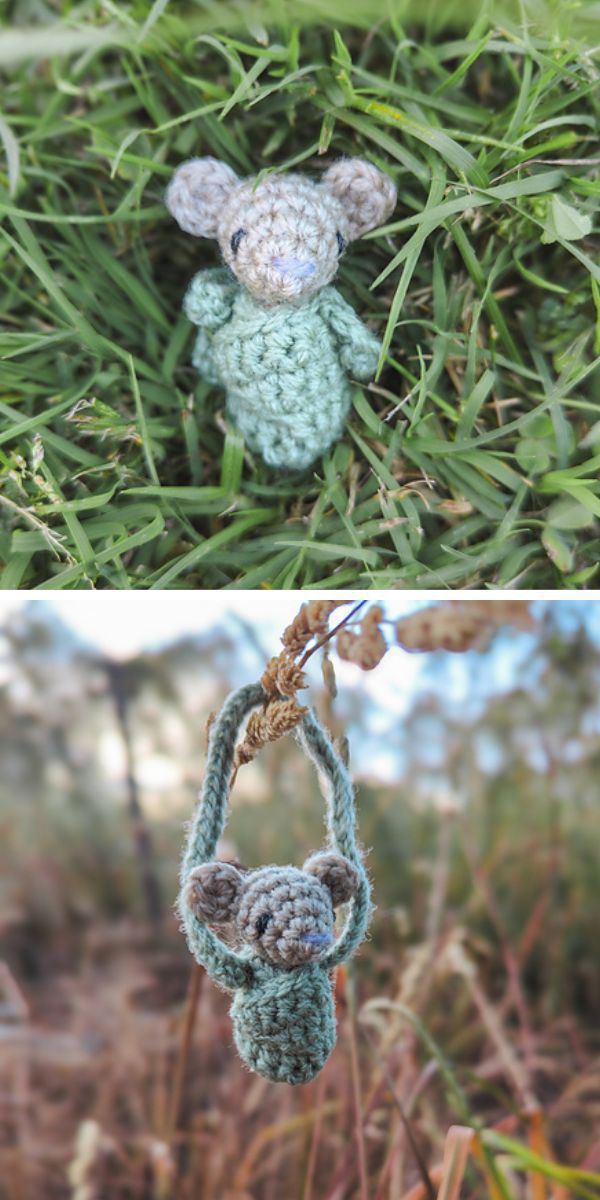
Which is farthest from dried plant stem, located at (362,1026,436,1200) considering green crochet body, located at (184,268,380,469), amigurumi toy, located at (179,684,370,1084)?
green crochet body, located at (184,268,380,469)

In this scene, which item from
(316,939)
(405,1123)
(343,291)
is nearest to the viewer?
(316,939)

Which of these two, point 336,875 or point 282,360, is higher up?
point 282,360

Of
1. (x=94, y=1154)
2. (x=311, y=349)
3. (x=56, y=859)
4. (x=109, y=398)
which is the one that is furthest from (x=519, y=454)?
(x=94, y=1154)

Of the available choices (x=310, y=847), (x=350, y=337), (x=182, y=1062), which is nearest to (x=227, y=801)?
(x=310, y=847)

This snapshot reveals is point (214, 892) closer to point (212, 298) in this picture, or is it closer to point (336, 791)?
point (336, 791)

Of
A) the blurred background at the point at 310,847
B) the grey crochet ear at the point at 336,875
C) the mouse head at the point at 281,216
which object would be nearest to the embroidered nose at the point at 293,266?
the mouse head at the point at 281,216
